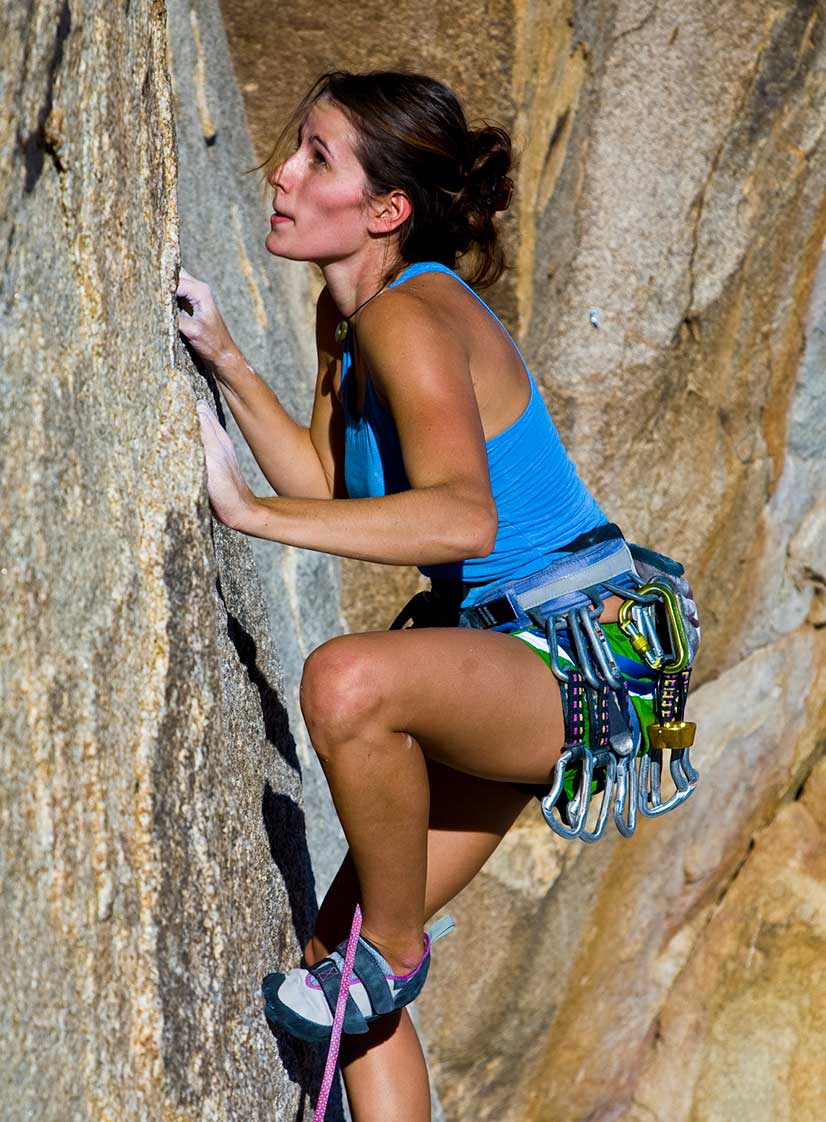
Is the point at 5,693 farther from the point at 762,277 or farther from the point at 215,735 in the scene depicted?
the point at 762,277

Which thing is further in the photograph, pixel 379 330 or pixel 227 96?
pixel 227 96

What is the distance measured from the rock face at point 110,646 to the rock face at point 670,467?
6.45 feet

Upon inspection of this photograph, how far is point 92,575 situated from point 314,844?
6.74ft

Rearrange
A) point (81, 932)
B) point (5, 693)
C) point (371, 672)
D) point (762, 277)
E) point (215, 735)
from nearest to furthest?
point (5, 693) → point (81, 932) → point (371, 672) → point (215, 735) → point (762, 277)

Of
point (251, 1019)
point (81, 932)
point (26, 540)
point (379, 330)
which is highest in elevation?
point (379, 330)

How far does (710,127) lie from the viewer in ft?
14.0

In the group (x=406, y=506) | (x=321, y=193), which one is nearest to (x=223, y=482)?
(x=406, y=506)

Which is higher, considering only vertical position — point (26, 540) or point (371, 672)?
point (26, 540)

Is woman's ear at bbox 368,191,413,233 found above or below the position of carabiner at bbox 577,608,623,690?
above

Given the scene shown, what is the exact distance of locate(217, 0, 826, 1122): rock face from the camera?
13.3 ft

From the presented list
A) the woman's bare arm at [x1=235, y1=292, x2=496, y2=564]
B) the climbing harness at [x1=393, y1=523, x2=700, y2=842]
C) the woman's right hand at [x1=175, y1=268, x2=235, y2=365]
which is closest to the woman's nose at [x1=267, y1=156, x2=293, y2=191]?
the woman's right hand at [x1=175, y1=268, x2=235, y2=365]

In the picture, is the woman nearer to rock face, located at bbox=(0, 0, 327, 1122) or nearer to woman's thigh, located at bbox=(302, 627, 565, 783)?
woman's thigh, located at bbox=(302, 627, 565, 783)

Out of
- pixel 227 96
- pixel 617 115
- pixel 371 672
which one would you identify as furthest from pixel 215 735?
pixel 617 115

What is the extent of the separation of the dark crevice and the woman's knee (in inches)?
30.7
